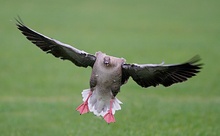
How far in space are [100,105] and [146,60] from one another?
40.5 ft

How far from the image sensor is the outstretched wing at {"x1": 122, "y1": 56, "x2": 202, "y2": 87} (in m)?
8.14

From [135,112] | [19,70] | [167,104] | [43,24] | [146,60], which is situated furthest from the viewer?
[43,24]

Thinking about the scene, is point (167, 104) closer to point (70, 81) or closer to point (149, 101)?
point (149, 101)

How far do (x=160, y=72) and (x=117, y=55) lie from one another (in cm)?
1315

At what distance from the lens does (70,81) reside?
17.5m

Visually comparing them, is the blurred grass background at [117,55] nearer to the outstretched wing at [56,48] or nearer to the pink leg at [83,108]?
the pink leg at [83,108]

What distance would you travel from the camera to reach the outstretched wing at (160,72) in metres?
8.14

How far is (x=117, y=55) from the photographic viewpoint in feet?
71.0

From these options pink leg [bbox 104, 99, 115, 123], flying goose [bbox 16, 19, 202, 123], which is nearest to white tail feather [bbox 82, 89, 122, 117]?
flying goose [bbox 16, 19, 202, 123]

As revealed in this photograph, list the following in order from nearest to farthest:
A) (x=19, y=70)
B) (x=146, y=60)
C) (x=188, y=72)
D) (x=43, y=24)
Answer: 1. (x=188, y=72)
2. (x=19, y=70)
3. (x=146, y=60)
4. (x=43, y=24)

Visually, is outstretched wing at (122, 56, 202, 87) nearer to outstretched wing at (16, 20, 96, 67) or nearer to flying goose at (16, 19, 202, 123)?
flying goose at (16, 19, 202, 123)

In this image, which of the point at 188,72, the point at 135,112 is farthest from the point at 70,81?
the point at 188,72

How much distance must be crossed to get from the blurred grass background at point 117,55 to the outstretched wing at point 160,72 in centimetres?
153

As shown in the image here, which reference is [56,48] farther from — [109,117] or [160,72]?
[160,72]
